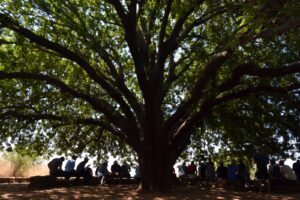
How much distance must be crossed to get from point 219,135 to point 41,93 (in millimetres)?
10817

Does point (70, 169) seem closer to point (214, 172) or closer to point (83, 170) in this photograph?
point (83, 170)

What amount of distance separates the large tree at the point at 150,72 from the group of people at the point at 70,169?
1600mm

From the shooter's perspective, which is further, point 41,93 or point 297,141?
point 297,141

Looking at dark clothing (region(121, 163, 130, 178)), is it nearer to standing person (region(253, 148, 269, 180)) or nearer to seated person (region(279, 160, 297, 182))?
standing person (region(253, 148, 269, 180))

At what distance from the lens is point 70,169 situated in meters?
16.7

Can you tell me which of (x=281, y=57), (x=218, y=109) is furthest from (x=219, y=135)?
(x=281, y=57)

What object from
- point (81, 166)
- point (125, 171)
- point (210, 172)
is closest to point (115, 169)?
point (125, 171)

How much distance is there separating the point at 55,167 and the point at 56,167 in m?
0.06

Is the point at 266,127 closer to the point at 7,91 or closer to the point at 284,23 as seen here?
the point at 284,23

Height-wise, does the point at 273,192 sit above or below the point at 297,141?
below

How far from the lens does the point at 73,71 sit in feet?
54.8

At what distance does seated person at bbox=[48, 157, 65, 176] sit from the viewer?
16.1 m

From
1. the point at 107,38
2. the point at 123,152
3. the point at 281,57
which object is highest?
the point at 107,38

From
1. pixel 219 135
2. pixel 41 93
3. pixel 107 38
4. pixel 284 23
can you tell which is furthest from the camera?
pixel 219 135
